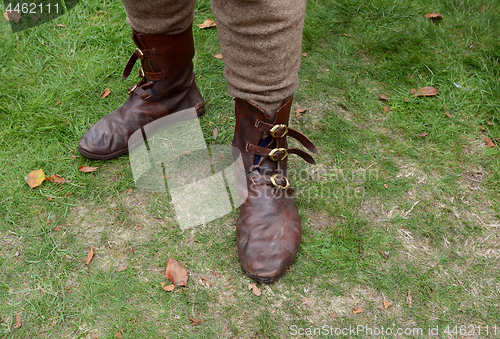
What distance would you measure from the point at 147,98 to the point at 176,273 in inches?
35.6

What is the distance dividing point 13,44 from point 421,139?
9.07 feet

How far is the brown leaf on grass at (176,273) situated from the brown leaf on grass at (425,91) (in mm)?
1780

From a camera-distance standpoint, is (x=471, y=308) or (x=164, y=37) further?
(x=164, y=37)

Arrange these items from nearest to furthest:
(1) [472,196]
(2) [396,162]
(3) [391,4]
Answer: (1) [472,196]
(2) [396,162]
(3) [391,4]

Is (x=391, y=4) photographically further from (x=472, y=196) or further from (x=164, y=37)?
(x=164, y=37)

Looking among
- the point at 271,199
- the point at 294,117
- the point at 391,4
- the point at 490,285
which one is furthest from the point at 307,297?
the point at 391,4

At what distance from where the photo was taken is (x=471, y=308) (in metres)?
1.51

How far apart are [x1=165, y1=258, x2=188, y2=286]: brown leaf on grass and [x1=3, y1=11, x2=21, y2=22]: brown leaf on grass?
2.34 metres

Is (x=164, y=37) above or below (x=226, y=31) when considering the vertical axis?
below

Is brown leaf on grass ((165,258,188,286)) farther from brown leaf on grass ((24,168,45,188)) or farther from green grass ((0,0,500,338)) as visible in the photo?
brown leaf on grass ((24,168,45,188))

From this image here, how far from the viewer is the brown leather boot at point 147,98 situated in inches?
69.6

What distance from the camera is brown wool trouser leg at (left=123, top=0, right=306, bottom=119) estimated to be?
1.14 metres

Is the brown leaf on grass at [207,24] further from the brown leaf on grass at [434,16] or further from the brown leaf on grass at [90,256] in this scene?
the brown leaf on grass at [90,256]

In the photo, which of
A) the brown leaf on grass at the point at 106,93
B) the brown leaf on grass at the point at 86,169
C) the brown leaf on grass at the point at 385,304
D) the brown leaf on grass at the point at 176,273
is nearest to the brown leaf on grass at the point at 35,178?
the brown leaf on grass at the point at 86,169
